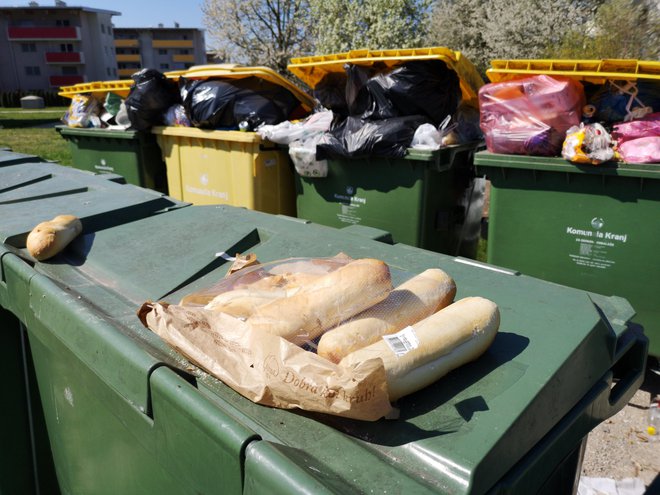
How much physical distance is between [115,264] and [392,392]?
3.97ft

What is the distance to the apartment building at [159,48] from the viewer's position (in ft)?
192

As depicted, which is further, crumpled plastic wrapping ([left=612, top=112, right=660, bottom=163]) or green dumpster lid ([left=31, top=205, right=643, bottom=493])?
crumpled plastic wrapping ([left=612, top=112, right=660, bottom=163])

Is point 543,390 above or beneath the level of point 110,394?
above

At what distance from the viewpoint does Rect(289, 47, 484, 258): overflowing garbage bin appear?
139 inches

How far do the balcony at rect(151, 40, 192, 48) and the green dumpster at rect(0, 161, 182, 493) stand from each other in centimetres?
6235

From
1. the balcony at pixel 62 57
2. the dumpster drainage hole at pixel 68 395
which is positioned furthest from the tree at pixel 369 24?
the balcony at pixel 62 57

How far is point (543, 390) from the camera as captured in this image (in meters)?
1.10

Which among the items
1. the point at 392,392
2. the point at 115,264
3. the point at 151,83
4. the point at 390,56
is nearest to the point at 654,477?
the point at 392,392

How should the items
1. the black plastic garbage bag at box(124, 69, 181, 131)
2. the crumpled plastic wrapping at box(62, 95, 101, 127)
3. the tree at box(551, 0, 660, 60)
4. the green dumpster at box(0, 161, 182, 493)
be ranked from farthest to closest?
the tree at box(551, 0, 660, 60) < the crumpled plastic wrapping at box(62, 95, 101, 127) < the black plastic garbage bag at box(124, 69, 181, 131) < the green dumpster at box(0, 161, 182, 493)

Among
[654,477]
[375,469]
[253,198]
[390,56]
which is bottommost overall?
[654,477]

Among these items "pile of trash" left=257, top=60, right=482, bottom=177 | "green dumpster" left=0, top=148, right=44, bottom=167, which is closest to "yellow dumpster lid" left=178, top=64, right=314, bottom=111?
"pile of trash" left=257, top=60, right=482, bottom=177

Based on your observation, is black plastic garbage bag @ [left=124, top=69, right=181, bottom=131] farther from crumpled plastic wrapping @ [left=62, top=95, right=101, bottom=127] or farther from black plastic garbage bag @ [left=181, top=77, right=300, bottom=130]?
crumpled plastic wrapping @ [left=62, top=95, right=101, bottom=127]

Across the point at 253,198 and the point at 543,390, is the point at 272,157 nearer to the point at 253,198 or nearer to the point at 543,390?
the point at 253,198

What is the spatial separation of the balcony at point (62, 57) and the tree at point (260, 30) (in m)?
29.7
